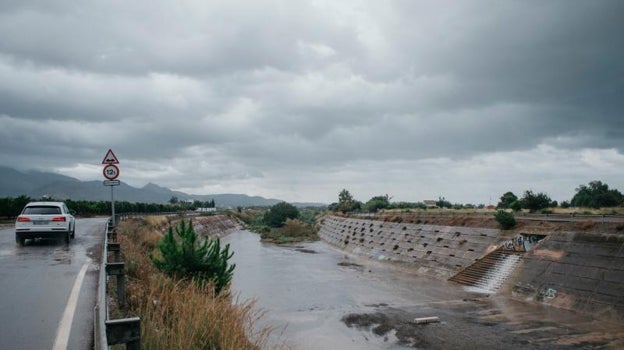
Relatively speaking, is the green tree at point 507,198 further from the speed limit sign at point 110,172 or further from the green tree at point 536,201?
the speed limit sign at point 110,172

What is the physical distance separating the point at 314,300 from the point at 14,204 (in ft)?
97.0

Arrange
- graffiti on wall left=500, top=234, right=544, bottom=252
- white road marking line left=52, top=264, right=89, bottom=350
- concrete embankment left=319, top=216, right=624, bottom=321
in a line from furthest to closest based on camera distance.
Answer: graffiti on wall left=500, top=234, right=544, bottom=252, concrete embankment left=319, top=216, right=624, bottom=321, white road marking line left=52, top=264, right=89, bottom=350

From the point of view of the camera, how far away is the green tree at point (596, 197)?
65.0 m

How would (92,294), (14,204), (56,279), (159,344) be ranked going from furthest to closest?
(14,204), (56,279), (92,294), (159,344)

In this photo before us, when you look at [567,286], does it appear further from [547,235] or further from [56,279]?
[56,279]

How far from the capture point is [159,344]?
647 centimetres

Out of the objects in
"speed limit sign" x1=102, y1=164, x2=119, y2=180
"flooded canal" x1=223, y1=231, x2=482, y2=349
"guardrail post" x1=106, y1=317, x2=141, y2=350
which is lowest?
"flooded canal" x1=223, y1=231, x2=482, y2=349

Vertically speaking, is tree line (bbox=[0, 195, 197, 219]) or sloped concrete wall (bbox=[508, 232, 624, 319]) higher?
tree line (bbox=[0, 195, 197, 219])

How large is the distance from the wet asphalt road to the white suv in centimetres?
82

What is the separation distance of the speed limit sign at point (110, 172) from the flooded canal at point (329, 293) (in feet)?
27.3

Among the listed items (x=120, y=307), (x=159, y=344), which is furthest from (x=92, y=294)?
(x=159, y=344)

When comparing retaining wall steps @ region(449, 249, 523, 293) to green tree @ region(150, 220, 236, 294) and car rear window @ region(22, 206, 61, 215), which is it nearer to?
green tree @ region(150, 220, 236, 294)

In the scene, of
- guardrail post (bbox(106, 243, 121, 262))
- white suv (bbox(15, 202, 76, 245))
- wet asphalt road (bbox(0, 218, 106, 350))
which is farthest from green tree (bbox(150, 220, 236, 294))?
white suv (bbox(15, 202, 76, 245))

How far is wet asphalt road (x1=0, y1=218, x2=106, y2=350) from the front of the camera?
6637mm
